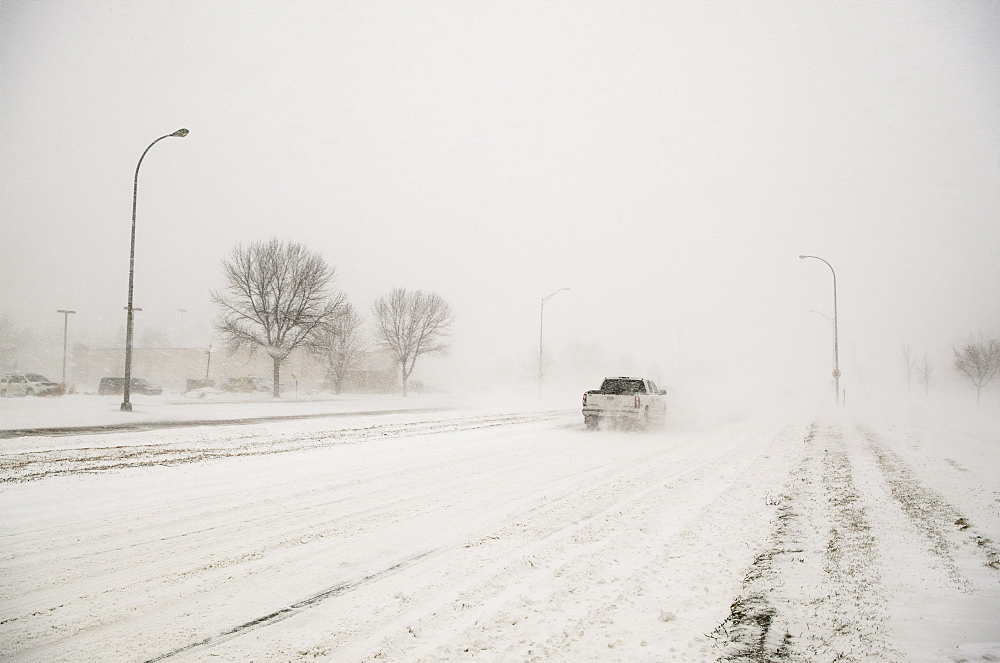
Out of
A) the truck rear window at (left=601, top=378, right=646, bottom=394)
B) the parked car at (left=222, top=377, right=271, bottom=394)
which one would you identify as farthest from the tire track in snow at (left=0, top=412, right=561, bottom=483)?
the parked car at (left=222, top=377, right=271, bottom=394)

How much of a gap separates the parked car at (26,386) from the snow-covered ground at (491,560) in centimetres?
2950

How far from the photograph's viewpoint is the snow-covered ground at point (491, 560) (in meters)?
3.60

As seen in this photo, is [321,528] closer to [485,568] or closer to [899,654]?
[485,568]

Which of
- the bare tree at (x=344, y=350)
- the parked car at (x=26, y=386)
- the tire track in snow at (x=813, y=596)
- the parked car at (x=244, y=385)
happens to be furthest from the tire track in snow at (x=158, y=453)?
the parked car at (x=244, y=385)

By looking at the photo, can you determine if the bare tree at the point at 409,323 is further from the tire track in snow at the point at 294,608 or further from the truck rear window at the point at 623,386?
the tire track in snow at the point at 294,608

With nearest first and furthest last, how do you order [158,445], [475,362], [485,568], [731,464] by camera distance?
1. [485,568]
2. [731,464]
3. [158,445]
4. [475,362]

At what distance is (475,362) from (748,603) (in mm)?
131259

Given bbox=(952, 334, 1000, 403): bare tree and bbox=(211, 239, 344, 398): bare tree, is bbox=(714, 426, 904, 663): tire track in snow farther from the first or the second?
bbox=(952, 334, 1000, 403): bare tree

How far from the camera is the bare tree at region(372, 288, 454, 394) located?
55.5 meters

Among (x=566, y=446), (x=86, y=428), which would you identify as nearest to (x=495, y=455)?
(x=566, y=446)

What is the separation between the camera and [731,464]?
1139 centimetres

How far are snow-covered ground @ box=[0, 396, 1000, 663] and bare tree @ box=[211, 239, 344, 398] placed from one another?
31809 millimetres

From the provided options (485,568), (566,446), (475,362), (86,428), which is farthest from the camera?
(475,362)

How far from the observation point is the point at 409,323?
5547 centimetres
